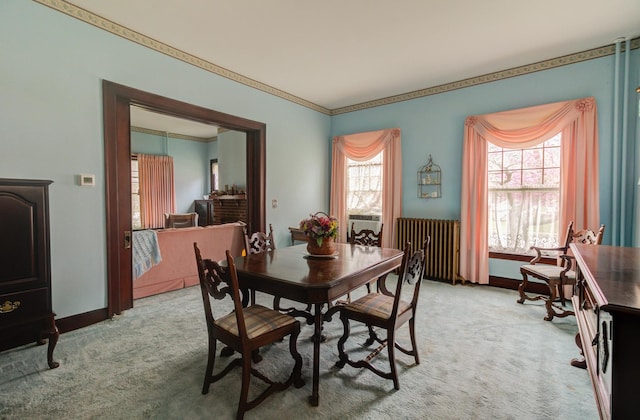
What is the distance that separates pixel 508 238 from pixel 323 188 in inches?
119

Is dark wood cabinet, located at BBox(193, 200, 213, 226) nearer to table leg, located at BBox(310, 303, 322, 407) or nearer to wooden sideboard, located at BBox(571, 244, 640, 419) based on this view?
table leg, located at BBox(310, 303, 322, 407)

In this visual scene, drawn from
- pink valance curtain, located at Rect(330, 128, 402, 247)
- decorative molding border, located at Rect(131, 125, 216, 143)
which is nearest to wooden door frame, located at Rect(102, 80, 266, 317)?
pink valance curtain, located at Rect(330, 128, 402, 247)

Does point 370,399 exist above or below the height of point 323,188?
below

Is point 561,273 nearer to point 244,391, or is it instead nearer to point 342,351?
point 342,351

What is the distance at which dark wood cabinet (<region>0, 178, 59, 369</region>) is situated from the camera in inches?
76.6

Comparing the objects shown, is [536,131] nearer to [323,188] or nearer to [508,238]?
[508,238]

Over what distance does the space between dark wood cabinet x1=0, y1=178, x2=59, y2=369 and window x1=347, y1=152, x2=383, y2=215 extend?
4146mm

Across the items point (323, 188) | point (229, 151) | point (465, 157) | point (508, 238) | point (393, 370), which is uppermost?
point (229, 151)

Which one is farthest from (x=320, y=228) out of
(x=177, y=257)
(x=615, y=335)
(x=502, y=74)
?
(x=502, y=74)

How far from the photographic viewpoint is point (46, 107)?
2.51m

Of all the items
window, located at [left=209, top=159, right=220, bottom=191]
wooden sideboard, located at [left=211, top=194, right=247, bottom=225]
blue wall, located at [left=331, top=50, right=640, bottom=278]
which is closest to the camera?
blue wall, located at [left=331, top=50, right=640, bottom=278]

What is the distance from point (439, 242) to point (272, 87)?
11.0ft

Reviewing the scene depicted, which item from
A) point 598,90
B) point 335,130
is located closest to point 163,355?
point 335,130

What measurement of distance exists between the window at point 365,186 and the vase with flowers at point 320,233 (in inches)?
111
